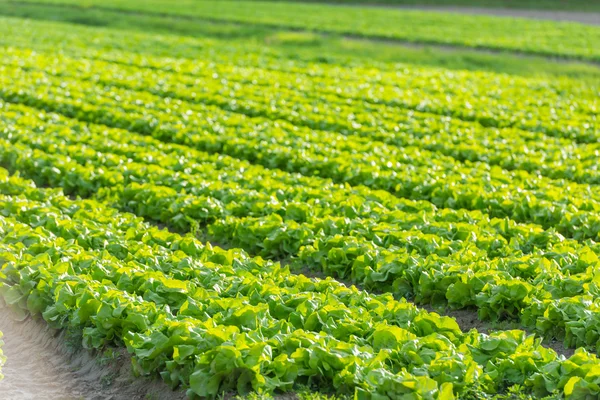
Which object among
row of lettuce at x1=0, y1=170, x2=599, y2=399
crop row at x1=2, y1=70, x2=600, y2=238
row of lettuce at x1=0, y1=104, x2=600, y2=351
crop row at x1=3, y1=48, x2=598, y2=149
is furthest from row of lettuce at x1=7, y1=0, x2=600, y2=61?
row of lettuce at x1=0, y1=170, x2=599, y2=399

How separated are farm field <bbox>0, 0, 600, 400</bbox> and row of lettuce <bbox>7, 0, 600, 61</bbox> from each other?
9.61m

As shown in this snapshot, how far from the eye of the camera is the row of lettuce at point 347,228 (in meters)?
7.73

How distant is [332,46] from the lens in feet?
100

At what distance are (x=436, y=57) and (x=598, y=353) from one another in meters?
22.1

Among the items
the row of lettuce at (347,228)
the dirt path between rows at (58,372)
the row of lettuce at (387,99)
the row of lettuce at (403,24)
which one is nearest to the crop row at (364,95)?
the row of lettuce at (387,99)

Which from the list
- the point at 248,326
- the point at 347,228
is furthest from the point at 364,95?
the point at 248,326

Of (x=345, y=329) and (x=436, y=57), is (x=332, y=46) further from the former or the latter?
(x=345, y=329)

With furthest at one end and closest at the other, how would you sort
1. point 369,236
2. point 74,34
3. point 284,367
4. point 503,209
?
point 74,34
point 503,209
point 369,236
point 284,367

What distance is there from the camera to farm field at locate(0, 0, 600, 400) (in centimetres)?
628

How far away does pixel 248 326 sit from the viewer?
663 cm

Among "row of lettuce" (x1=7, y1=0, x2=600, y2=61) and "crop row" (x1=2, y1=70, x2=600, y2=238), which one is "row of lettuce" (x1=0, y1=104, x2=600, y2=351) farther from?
"row of lettuce" (x1=7, y1=0, x2=600, y2=61)

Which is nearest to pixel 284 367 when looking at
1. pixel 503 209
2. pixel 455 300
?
pixel 455 300

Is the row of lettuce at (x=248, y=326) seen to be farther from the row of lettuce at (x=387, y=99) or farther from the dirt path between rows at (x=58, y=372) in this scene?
the row of lettuce at (x=387, y=99)

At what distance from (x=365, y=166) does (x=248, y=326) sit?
20.0 ft
